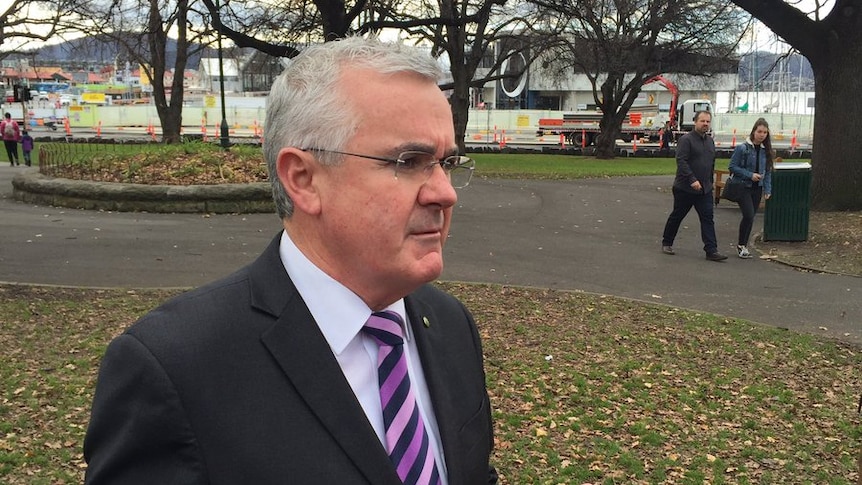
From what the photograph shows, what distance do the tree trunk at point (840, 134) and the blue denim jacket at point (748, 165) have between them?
4.66 metres

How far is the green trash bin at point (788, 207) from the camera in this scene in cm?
1195

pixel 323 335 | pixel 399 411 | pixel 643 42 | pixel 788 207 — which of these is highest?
pixel 643 42

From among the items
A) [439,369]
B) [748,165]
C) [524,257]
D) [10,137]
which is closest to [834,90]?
[748,165]

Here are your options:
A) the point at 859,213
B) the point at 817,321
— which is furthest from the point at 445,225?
the point at 859,213

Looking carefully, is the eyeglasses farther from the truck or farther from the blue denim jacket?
the truck

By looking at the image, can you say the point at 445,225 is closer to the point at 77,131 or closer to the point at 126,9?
the point at 126,9

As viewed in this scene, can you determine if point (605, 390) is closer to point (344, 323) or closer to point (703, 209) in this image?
point (344, 323)

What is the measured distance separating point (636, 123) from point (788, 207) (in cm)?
3812

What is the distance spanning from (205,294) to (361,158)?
0.42m

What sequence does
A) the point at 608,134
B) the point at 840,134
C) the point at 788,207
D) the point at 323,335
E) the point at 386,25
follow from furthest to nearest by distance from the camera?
the point at 608,134 → the point at 386,25 → the point at 840,134 → the point at 788,207 → the point at 323,335

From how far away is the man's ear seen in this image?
1685 mm

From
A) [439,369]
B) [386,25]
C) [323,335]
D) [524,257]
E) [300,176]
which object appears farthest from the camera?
[386,25]

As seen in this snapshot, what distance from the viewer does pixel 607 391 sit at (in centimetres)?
576

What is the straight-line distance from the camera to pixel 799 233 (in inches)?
476
